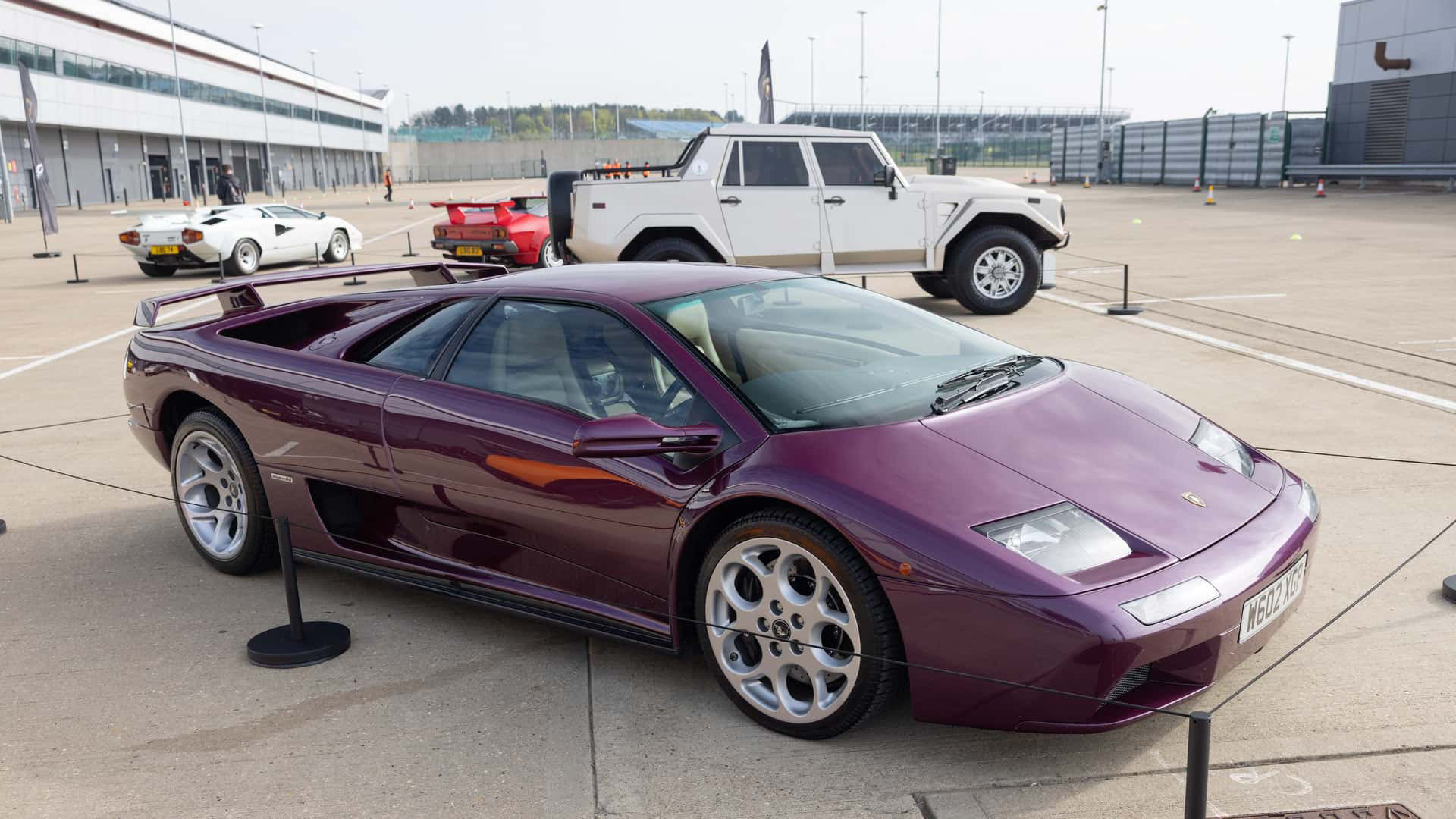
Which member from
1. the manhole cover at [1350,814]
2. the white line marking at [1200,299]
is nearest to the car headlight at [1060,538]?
the manhole cover at [1350,814]

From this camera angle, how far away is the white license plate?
3.08 m

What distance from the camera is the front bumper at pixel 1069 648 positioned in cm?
280

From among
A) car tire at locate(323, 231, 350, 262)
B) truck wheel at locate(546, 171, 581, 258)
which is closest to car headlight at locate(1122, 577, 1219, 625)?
truck wheel at locate(546, 171, 581, 258)

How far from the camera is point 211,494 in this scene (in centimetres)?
498

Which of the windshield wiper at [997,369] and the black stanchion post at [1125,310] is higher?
the windshield wiper at [997,369]

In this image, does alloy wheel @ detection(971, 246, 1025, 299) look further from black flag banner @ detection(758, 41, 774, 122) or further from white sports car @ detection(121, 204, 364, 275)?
black flag banner @ detection(758, 41, 774, 122)

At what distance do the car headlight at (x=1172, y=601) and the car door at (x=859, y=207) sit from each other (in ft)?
30.9

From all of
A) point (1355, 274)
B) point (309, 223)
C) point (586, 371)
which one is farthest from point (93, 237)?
point (586, 371)

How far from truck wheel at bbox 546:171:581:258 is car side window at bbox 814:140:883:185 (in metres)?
2.60

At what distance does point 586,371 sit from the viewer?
3.82m

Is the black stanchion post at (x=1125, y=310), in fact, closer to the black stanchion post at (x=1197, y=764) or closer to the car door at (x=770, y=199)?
the car door at (x=770, y=199)

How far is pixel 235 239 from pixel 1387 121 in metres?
35.4

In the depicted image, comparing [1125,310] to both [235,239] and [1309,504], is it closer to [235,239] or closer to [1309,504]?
[1309,504]

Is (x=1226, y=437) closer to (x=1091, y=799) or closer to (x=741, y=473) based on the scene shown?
(x=1091, y=799)
